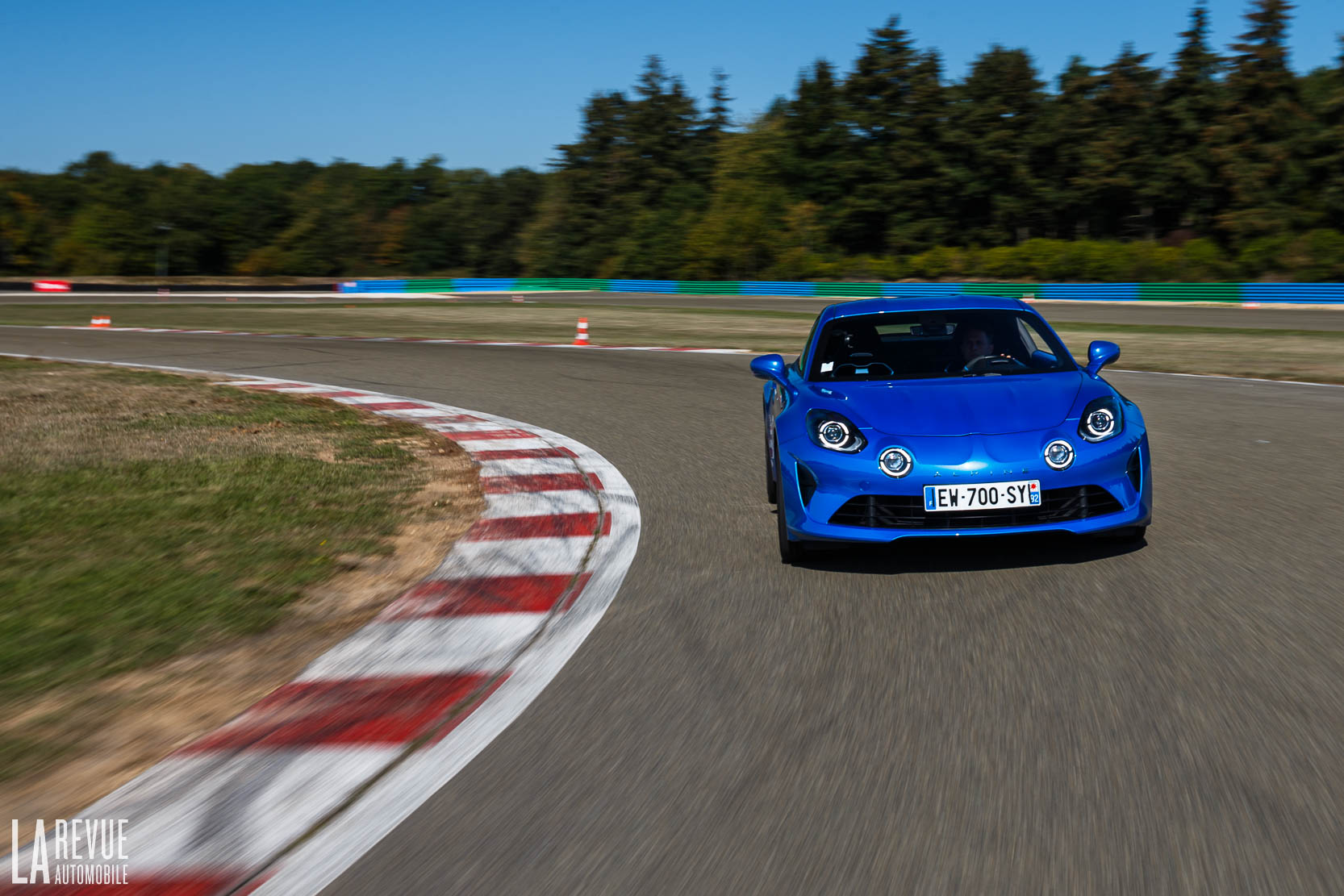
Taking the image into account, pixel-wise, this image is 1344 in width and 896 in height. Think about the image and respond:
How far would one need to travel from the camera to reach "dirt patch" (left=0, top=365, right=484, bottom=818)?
3418 millimetres

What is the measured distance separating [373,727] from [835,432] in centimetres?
271

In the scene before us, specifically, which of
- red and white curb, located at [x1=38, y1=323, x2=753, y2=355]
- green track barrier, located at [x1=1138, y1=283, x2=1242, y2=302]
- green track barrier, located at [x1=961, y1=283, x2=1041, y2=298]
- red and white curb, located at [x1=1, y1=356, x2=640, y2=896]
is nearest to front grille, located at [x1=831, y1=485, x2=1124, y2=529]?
red and white curb, located at [x1=1, y1=356, x2=640, y2=896]

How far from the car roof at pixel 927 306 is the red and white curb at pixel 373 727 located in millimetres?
1726

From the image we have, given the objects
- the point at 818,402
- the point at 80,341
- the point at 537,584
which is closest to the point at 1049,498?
the point at 818,402

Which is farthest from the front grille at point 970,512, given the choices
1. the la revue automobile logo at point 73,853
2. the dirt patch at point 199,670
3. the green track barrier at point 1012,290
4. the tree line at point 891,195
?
the tree line at point 891,195

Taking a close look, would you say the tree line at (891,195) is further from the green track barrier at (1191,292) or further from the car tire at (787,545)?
the car tire at (787,545)

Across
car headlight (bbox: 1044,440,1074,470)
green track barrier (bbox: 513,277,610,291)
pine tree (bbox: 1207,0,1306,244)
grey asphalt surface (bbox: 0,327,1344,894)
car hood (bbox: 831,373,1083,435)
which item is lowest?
green track barrier (bbox: 513,277,610,291)

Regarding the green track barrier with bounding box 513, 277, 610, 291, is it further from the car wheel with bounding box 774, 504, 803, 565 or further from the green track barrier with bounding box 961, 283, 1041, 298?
the car wheel with bounding box 774, 504, 803, 565

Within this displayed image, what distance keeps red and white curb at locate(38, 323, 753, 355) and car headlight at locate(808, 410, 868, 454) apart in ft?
48.9

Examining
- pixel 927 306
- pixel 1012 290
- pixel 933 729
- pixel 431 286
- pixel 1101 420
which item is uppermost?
pixel 927 306

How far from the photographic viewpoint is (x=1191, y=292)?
4384cm

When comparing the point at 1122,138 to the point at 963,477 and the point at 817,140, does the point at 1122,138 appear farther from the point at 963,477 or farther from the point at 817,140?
the point at 963,477

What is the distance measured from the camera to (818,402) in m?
5.99

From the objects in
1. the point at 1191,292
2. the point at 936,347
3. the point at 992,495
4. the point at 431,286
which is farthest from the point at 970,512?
the point at 431,286
